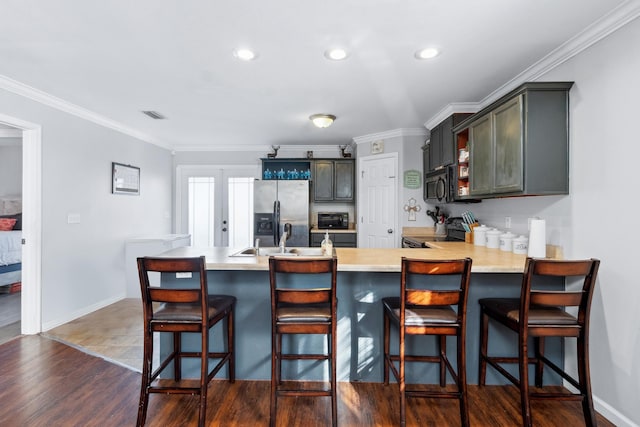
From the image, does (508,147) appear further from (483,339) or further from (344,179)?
(344,179)

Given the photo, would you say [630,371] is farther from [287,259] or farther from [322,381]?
[287,259]

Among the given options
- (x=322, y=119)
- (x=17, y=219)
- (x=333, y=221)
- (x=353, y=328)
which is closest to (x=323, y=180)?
(x=333, y=221)

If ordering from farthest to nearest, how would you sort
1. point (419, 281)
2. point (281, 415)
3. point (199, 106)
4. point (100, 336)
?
point (199, 106), point (100, 336), point (419, 281), point (281, 415)

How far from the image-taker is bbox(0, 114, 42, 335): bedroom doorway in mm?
3207

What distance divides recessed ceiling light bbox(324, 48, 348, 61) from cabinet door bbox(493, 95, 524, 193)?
1.31 m

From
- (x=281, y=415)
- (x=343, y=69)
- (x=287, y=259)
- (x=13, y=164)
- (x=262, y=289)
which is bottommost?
(x=281, y=415)

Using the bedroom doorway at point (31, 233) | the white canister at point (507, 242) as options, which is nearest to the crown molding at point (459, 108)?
the white canister at point (507, 242)

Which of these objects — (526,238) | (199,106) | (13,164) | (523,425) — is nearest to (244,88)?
(199,106)

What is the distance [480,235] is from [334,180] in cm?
271

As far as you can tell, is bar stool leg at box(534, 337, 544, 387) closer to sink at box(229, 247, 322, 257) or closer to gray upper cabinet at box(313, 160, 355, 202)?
sink at box(229, 247, 322, 257)

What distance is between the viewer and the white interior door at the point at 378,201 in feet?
15.7

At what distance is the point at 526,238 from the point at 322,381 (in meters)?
1.99

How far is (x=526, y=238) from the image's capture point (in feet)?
8.68

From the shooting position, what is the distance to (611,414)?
193 cm
